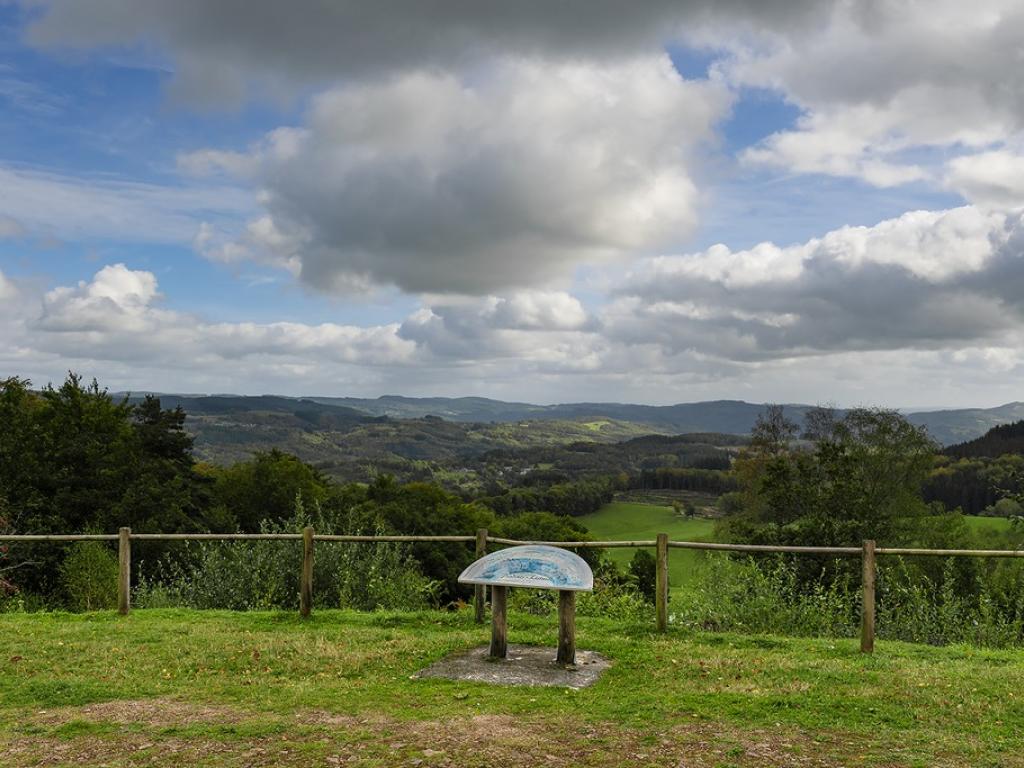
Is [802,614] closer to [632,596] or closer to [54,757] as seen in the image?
[632,596]

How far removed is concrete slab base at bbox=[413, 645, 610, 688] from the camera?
343 inches

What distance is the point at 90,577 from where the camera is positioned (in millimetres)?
18719

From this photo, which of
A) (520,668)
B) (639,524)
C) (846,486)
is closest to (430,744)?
(520,668)

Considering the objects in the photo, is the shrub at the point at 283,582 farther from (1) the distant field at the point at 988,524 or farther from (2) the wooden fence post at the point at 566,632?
(1) the distant field at the point at 988,524

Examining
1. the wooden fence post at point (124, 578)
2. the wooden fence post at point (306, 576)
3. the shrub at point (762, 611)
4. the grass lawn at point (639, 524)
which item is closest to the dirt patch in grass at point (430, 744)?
the wooden fence post at point (306, 576)

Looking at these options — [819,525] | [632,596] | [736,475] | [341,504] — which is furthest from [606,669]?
[736,475]

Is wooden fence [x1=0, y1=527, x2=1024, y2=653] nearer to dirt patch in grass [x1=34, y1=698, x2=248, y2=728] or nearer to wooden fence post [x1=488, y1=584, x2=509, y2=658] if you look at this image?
wooden fence post [x1=488, y1=584, x2=509, y2=658]

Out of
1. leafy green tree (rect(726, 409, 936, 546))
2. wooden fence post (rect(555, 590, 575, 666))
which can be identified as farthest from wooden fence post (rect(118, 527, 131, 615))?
leafy green tree (rect(726, 409, 936, 546))

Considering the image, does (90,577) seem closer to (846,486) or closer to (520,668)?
(520,668)

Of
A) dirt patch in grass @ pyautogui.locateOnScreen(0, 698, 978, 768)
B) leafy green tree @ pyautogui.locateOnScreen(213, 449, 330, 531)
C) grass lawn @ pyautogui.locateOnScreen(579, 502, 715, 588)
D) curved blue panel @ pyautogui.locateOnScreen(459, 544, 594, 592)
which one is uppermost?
curved blue panel @ pyautogui.locateOnScreen(459, 544, 594, 592)

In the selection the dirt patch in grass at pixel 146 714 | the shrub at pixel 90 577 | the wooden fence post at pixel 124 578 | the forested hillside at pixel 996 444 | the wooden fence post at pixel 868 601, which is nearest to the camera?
the dirt patch in grass at pixel 146 714

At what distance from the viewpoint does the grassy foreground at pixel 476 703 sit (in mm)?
6203

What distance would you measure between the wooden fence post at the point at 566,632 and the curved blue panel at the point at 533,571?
1.18 feet

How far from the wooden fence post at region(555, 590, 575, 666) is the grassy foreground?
1.91ft
